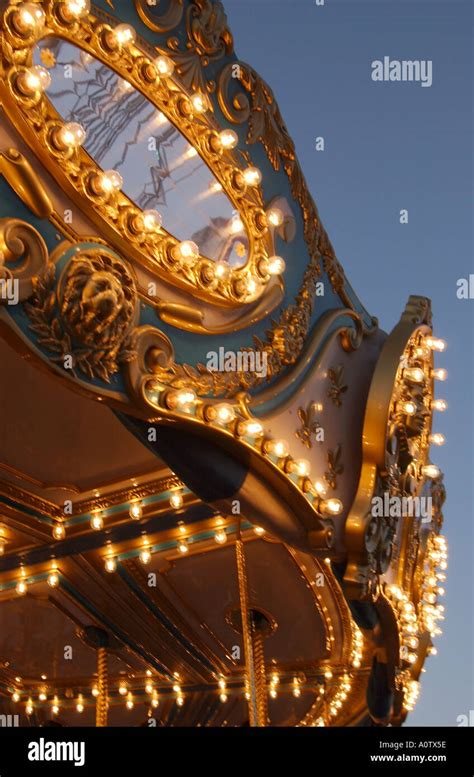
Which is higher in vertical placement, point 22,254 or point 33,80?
point 33,80

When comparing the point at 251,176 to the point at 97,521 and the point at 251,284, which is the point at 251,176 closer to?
the point at 251,284

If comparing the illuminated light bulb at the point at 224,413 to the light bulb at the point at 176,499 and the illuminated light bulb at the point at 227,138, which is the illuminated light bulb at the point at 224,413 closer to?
the illuminated light bulb at the point at 227,138

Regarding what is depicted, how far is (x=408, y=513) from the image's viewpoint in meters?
4.91

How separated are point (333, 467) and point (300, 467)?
60 centimetres

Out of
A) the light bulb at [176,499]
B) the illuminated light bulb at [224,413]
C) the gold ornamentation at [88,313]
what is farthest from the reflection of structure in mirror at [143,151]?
the light bulb at [176,499]

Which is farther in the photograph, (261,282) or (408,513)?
(408,513)

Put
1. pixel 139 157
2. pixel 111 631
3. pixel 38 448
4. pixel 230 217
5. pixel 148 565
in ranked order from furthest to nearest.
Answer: pixel 111 631 → pixel 148 565 → pixel 38 448 → pixel 230 217 → pixel 139 157

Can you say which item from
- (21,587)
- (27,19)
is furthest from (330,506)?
(21,587)

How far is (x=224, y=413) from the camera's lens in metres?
3.05

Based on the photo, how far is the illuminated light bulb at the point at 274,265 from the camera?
3.56m

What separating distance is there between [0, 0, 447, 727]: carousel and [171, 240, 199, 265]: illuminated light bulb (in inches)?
0.4

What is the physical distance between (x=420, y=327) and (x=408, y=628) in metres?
1.82
